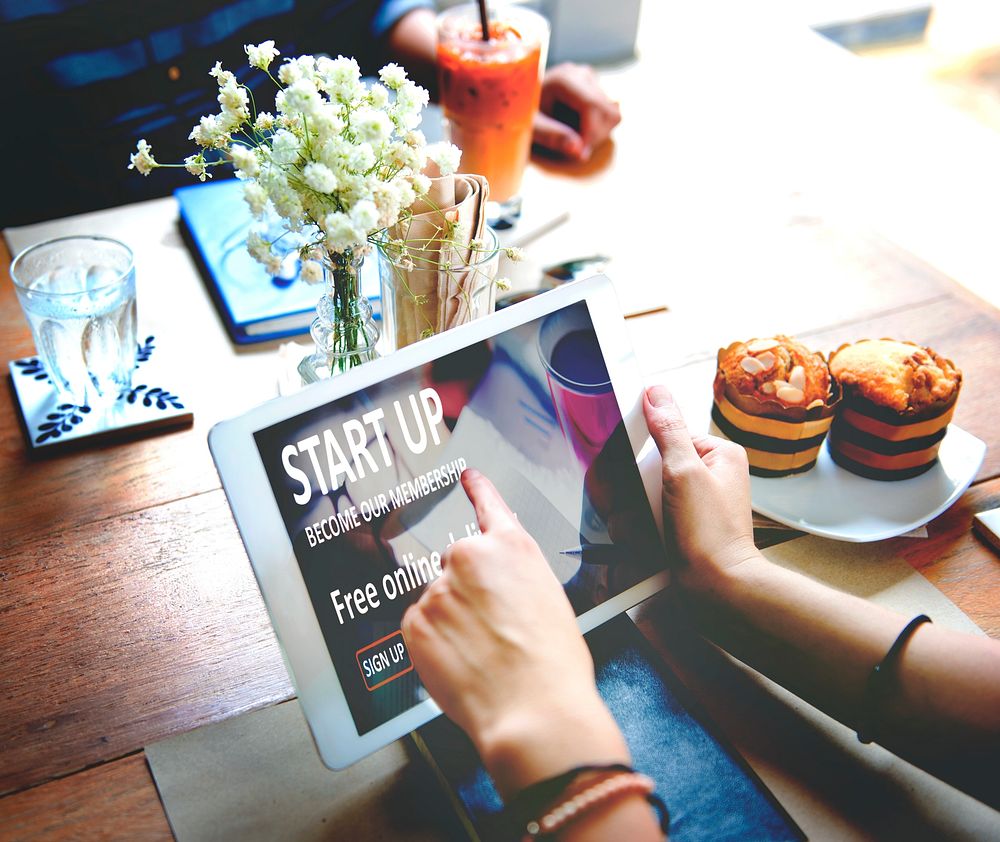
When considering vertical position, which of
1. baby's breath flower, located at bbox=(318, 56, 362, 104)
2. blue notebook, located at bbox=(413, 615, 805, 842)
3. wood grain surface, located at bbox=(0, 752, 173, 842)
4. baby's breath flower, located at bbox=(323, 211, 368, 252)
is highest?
baby's breath flower, located at bbox=(318, 56, 362, 104)

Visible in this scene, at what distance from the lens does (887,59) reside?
3164 mm

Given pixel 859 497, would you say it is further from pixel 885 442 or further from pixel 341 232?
pixel 341 232

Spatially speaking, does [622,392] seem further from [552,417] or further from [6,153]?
[6,153]

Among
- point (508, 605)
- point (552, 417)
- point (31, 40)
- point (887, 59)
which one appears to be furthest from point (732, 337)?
point (887, 59)

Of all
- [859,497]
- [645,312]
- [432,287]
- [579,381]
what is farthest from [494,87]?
[859,497]

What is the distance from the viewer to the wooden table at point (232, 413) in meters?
0.72

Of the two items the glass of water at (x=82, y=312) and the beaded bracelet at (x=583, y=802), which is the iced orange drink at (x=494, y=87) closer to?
the glass of water at (x=82, y=312)

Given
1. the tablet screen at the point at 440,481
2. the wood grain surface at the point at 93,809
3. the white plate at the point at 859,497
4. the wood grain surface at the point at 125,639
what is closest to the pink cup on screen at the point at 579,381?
the tablet screen at the point at 440,481

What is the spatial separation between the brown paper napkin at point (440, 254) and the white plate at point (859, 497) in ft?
1.22

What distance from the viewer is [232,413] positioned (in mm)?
981

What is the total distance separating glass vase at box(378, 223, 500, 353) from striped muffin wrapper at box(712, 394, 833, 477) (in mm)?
286

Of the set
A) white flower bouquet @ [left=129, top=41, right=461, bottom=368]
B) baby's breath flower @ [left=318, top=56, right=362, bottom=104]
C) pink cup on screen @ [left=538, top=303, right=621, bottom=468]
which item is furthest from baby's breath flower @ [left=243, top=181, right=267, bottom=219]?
pink cup on screen @ [left=538, top=303, right=621, bottom=468]

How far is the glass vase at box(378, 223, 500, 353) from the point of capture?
32.5 inches

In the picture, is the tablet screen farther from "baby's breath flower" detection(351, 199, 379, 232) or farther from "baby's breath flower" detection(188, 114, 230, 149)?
"baby's breath flower" detection(188, 114, 230, 149)
